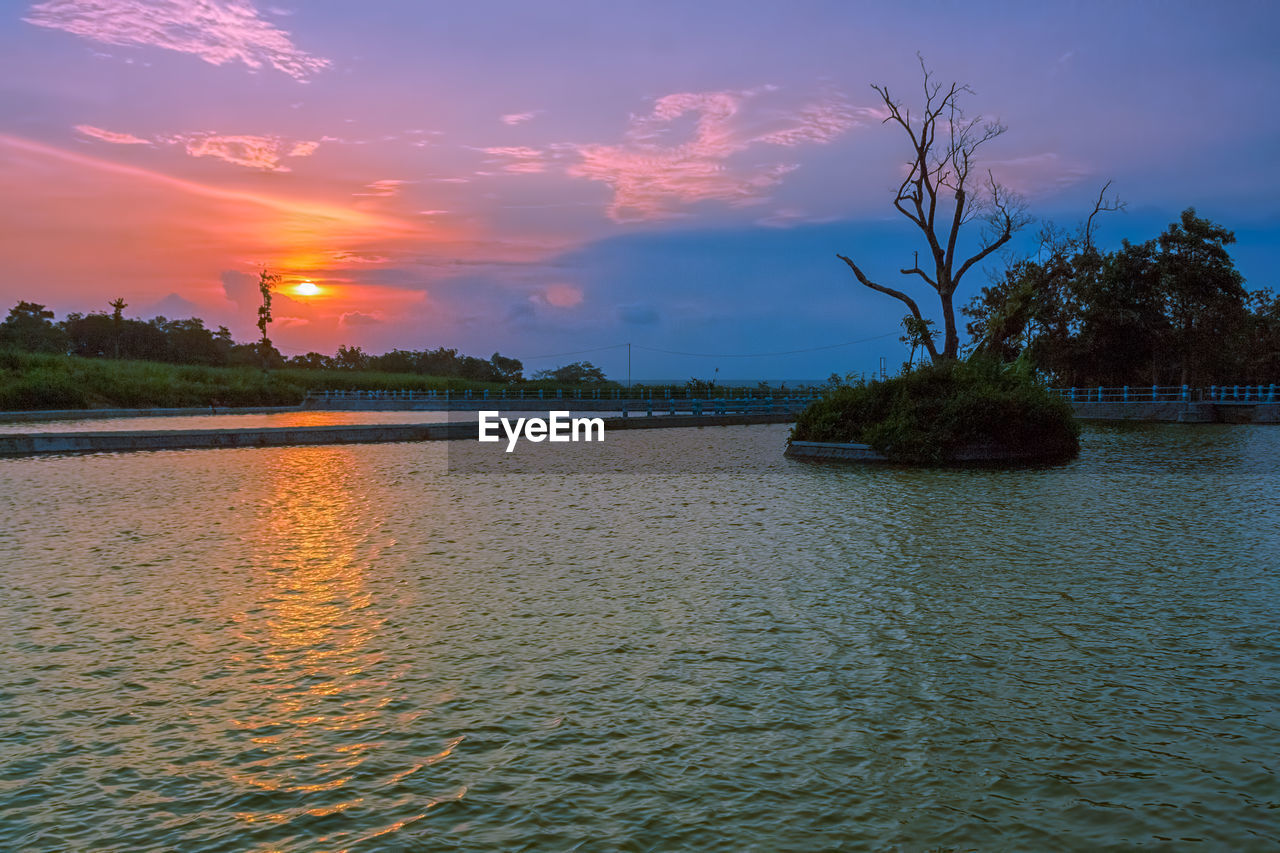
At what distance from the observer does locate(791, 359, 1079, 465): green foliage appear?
23984mm

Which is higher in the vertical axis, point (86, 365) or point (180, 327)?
point (180, 327)

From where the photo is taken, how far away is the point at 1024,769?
4.95 m

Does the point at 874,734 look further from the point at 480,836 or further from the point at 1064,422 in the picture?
the point at 1064,422

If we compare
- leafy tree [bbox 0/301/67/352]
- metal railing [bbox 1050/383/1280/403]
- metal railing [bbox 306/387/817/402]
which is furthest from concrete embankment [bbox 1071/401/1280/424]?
leafy tree [bbox 0/301/67/352]

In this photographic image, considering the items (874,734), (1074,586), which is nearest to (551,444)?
(1074,586)

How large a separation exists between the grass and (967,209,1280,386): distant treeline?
48.6 metres

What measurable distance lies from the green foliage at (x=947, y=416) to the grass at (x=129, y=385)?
41166mm

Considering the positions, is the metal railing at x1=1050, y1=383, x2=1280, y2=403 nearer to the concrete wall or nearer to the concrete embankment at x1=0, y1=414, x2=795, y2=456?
the concrete wall

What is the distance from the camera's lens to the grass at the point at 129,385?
1935 inches

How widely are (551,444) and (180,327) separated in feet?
320

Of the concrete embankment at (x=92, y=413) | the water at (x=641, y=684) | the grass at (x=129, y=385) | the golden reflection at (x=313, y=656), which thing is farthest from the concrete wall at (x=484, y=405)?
the water at (x=641, y=684)
